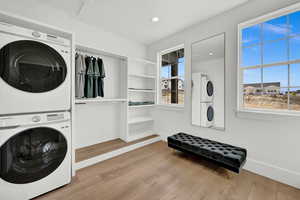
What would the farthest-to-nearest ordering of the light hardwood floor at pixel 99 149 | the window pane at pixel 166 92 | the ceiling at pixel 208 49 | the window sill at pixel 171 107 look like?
the window pane at pixel 166 92 < the window sill at pixel 171 107 < the ceiling at pixel 208 49 < the light hardwood floor at pixel 99 149

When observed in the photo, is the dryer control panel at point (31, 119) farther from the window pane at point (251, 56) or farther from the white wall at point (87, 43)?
the window pane at point (251, 56)

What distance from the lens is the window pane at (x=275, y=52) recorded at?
1.74m

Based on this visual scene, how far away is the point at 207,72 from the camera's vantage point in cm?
246

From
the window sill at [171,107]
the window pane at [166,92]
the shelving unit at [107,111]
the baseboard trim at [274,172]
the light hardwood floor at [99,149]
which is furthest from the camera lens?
the window pane at [166,92]

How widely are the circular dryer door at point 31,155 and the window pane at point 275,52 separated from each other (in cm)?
307

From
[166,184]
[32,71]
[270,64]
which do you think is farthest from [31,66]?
[270,64]

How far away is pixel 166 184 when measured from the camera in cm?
167

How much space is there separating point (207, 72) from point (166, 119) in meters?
1.44

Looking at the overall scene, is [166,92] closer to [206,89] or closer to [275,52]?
[206,89]

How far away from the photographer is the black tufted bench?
1692 mm

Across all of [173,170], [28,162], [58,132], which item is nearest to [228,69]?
[173,170]

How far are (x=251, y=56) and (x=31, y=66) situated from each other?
118 inches

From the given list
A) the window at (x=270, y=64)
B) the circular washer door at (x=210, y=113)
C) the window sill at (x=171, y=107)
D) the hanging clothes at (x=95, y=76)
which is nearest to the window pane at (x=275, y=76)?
the window at (x=270, y=64)

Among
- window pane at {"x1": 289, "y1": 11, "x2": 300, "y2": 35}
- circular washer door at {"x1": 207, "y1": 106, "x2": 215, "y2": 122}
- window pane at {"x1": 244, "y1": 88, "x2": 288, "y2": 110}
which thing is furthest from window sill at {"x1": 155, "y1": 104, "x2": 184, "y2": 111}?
window pane at {"x1": 289, "y1": 11, "x2": 300, "y2": 35}
